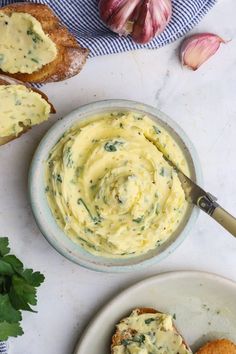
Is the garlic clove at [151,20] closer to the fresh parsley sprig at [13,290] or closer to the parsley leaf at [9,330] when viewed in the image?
the fresh parsley sprig at [13,290]

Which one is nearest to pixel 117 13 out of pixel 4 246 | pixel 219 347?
pixel 4 246

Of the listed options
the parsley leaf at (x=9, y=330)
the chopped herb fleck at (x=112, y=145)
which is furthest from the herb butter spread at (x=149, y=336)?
the chopped herb fleck at (x=112, y=145)

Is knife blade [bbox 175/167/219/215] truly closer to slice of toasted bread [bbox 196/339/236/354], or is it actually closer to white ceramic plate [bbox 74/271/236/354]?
white ceramic plate [bbox 74/271/236/354]

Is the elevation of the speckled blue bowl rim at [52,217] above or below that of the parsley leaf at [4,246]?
above

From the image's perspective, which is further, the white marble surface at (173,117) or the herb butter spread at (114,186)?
the white marble surface at (173,117)

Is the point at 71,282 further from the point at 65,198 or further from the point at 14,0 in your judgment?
the point at 14,0

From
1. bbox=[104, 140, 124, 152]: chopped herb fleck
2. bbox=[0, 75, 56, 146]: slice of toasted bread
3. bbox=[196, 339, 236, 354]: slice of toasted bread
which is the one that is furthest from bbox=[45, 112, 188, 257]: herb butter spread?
bbox=[196, 339, 236, 354]: slice of toasted bread

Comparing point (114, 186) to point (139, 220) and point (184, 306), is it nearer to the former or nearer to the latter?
point (139, 220)
